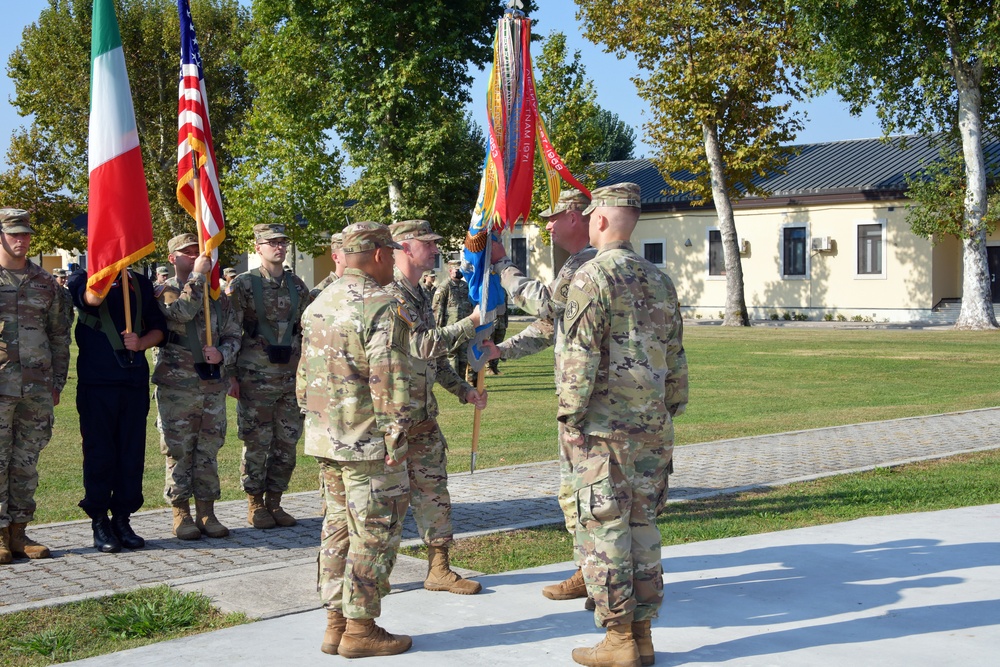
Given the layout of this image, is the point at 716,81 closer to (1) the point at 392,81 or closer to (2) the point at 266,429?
(1) the point at 392,81

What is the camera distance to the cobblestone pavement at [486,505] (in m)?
6.95

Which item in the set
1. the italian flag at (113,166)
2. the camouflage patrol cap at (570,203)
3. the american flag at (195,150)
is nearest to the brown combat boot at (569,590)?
Answer: the camouflage patrol cap at (570,203)

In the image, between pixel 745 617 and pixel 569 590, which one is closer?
pixel 745 617

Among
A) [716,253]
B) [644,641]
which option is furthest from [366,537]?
[716,253]

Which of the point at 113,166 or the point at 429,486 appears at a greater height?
the point at 113,166

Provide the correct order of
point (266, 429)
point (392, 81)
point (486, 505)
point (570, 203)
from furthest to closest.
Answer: point (392, 81), point (486, 505), point (266, 429), point (570, 203)

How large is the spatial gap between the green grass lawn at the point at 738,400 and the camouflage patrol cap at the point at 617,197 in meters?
5.53

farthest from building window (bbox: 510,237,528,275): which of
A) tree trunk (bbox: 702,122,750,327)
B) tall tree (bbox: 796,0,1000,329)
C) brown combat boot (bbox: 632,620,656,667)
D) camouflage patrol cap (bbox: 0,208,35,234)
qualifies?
brown combat boot (bbox: 632,620,656,667)

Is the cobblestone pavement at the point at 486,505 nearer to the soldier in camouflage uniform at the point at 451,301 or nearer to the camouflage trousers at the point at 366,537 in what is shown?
the camouflage trousers at the point at 366,537

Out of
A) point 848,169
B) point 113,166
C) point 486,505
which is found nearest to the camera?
point 113,166

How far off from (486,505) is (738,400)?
8.47 meters

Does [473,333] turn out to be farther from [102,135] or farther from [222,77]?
[222,77]

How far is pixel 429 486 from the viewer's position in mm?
6570

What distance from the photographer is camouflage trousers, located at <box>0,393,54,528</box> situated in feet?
24.0
